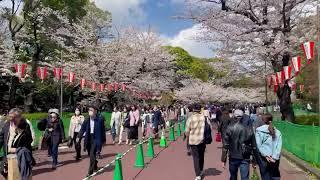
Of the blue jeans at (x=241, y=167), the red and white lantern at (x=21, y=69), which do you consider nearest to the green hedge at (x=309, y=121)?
the red and white lantern at (x=21, y=69)

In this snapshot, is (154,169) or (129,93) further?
(129,93)

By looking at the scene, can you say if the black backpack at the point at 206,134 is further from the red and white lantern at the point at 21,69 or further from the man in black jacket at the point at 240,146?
the red and white lantern at the point at 21,69

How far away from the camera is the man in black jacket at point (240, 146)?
748 centimetres

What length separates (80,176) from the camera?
10828 millimetres

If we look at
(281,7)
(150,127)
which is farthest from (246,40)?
(150,127)

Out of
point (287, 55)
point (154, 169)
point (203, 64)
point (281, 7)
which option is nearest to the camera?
point (154, 169)

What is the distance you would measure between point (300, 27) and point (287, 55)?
1.37 m

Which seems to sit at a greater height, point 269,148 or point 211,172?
point 269,148

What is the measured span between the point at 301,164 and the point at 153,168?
396 cm

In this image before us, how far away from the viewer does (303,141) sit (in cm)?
1302

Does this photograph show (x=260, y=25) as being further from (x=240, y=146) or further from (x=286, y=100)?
(x=240, y=146)

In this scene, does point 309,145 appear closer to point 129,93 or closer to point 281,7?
point 281,7

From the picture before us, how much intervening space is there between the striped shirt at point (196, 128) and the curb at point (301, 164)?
2.78 metres

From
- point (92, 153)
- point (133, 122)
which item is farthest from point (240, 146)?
point (133, 122)
